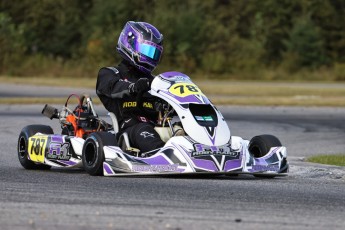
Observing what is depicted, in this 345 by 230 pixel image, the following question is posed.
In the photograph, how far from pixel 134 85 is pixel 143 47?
72cm

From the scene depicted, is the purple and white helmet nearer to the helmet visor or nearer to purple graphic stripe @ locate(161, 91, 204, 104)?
the helmet visor

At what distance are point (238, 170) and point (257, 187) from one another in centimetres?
66

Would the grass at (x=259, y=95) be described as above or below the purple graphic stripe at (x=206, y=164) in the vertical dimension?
above

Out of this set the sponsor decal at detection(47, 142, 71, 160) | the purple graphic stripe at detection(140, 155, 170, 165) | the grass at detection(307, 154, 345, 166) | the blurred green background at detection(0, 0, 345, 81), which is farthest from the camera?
the blurred green background at detection(0, 0, 345, 81)

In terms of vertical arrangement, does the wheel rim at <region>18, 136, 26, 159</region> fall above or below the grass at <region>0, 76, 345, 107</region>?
below

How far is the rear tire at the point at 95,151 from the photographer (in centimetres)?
961

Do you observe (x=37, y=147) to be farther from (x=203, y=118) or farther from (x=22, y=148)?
(x=203, y=118)

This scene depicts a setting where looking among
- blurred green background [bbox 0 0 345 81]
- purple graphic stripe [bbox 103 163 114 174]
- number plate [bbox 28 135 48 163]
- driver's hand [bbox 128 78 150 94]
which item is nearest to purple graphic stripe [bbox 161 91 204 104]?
driver's hand [bbox 128 78 150 94]

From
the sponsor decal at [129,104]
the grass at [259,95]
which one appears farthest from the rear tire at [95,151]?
the grass at [259,95]

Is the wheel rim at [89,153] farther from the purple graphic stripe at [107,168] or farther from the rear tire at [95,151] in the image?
the purple graphic stripe at [107,168]

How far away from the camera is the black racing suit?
9.97 m

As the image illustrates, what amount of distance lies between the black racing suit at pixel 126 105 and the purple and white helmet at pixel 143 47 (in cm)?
18

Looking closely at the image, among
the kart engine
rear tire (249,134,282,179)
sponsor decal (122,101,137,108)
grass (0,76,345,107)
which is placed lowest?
rear tire (249,134,282,179)

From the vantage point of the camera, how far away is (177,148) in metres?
9.34
